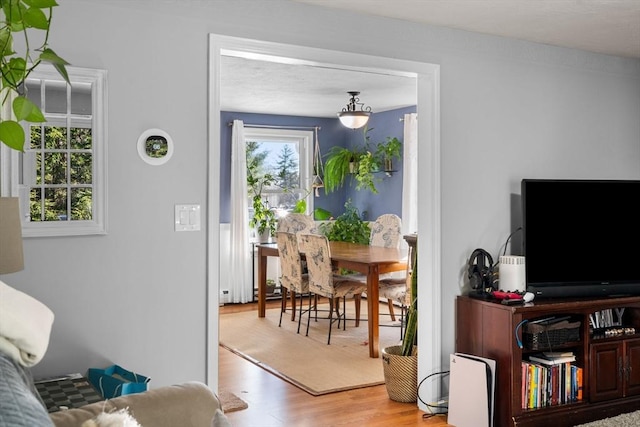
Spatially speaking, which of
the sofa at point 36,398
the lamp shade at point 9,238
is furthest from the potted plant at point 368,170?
the sofa at point 36,398

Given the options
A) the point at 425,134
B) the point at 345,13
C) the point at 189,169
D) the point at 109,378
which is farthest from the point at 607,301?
the point at 109,378

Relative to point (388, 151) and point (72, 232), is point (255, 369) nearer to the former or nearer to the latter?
point (72, 232)

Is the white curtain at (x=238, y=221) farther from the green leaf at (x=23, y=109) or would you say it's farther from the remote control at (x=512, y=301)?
the green leaf at (x=23, y=109)

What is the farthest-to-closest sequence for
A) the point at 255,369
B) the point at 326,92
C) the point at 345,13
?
the point at 326,92 < the point at 255,369 < the point at 345,13

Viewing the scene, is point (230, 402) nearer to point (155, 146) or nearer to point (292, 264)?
point (155, 146)

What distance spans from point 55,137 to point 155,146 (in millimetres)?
453

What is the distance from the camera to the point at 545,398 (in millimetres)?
3809

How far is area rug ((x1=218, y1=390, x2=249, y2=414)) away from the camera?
4.07m

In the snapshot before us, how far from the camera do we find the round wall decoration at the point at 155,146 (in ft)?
10.3

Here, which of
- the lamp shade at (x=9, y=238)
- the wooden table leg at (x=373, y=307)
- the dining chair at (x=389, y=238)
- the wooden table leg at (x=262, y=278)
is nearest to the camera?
the lamp shade at (x=9, y=238)

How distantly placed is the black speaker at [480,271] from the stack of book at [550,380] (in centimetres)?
50

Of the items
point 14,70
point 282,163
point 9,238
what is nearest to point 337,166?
point 282,163

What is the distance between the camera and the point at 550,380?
3818 mm

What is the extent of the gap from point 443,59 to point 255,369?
8.77ft
